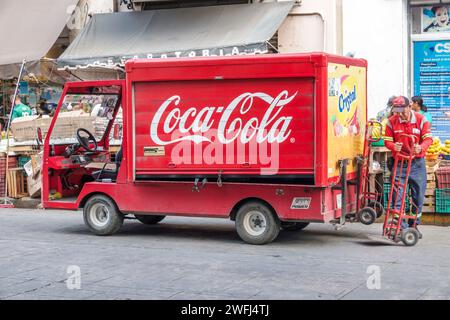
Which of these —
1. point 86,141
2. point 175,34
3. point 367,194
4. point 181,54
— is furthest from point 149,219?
point 175,34

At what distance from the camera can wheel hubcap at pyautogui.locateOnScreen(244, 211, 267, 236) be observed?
388 inches

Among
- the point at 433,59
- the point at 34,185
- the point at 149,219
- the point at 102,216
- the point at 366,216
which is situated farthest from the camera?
the point at 433,59

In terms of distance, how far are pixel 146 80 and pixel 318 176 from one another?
2.56m

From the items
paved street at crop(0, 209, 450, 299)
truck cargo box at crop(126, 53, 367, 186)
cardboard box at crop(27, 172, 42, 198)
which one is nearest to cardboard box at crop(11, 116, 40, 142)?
cardboard box at crop(27, 172, 42, 198)

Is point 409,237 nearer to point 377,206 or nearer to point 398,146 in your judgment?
point 377,206

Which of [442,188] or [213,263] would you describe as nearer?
[213,263]

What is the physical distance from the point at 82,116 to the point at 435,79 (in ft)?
22.4

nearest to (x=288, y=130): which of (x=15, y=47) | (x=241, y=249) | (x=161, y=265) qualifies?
(x=241, y=249)

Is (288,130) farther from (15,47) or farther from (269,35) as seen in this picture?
(15,47)

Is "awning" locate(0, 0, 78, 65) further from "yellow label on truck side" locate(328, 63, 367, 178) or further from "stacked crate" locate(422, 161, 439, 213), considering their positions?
"stacked crate" locate(422, 161, 439, 213)

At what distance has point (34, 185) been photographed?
1462cm

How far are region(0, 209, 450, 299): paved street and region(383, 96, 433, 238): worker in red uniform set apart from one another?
0.71 m

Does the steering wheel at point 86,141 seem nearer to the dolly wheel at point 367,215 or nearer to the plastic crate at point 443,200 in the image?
the dolly wheel at point 367,215

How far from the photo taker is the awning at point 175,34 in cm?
1516
